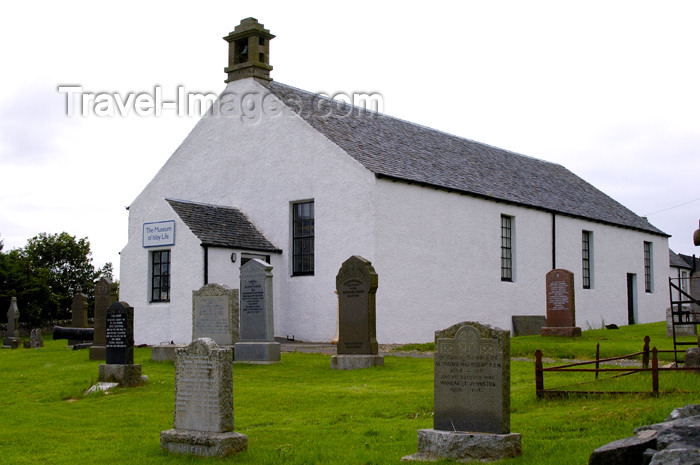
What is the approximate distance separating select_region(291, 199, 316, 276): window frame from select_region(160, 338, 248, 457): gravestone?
16.7 meters

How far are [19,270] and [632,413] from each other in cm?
3879

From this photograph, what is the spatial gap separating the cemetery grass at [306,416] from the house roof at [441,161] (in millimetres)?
10745

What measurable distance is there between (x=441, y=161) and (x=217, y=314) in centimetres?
1414

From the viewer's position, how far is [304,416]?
11617 millimetres

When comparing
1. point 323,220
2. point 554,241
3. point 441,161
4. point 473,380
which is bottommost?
point 473,380

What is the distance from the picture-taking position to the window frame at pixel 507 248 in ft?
99.1

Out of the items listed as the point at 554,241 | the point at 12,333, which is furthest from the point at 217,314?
the point at 554,241

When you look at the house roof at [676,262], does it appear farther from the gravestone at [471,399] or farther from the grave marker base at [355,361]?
the gravestone at [471,399]

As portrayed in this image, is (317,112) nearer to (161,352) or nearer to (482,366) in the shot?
(161,352)

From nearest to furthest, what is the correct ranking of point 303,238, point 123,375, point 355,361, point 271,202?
point 123,375 → point 355,361 → point 303,238 → point 271,202

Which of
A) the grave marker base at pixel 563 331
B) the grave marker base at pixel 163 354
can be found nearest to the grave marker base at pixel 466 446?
the grave marker base at pixel 163 354

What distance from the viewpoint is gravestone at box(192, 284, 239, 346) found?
1823cm

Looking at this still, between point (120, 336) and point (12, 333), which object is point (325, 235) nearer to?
point (120, 336)

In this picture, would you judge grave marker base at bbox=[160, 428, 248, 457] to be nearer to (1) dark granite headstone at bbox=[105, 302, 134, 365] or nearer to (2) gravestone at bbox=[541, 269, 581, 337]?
(1) dark granite headstone at bbox=[105, 302, 134, 365]
